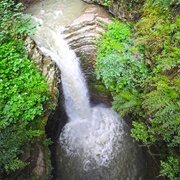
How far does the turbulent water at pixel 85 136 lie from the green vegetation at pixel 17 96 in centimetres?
116

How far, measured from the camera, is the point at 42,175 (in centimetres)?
471

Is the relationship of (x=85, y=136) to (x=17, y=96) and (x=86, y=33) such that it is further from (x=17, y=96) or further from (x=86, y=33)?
(x=86, y=33)

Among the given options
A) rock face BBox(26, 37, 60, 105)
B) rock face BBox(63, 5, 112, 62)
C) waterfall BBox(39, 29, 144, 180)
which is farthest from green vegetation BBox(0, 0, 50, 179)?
rock face BBox(63, 5, 112, 62)

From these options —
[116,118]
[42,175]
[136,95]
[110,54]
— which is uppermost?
[110,54]

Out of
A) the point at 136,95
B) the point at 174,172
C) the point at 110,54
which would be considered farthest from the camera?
the point at 110,54

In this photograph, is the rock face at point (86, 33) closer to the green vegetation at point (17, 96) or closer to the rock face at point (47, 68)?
the rock face at point (47, 68)

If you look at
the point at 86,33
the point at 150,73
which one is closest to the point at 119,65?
the point at 150,73

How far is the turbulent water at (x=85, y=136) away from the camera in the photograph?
549cm

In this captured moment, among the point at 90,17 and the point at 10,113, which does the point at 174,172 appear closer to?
the point at 10,113

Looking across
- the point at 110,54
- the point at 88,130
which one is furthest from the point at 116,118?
the point at 110,54

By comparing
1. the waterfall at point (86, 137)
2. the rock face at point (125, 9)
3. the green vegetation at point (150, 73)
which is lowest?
the waterfall at point (86, 137)

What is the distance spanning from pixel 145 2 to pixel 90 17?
1982mm

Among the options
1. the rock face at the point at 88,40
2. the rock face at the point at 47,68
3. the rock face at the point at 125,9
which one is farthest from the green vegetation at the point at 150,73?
the rock face at the point at 47,68

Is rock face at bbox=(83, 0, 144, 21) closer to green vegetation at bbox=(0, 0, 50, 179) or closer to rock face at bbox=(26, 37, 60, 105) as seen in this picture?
rock face at bbox=(26, 37, 60, 105)
